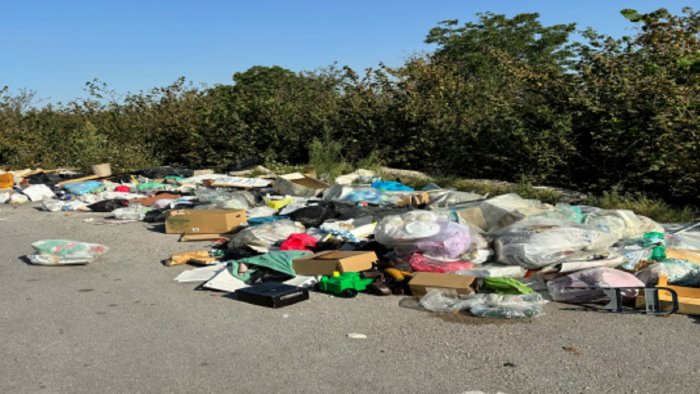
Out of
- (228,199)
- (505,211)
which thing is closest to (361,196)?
(228,199)

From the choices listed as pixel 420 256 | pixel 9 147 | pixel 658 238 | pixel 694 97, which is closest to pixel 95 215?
pixel 420 256

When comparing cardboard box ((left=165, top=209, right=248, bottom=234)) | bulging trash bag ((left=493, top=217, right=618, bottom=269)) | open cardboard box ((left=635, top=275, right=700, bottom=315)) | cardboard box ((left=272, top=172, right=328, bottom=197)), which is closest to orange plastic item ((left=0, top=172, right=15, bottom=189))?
cardboard box ((left=272, top=172, right=328, bottom=197))

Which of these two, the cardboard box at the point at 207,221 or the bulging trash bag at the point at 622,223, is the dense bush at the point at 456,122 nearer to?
the bulging trash bag at the point at 622,223

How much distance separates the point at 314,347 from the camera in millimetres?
3832

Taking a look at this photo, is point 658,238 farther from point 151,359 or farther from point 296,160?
point 296,160

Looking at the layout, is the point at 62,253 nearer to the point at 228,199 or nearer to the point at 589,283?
the point at 228,199

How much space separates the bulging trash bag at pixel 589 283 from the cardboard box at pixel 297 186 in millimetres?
5503

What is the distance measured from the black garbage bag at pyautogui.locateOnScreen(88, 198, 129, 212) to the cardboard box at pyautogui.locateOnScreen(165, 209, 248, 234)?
283 centimetres

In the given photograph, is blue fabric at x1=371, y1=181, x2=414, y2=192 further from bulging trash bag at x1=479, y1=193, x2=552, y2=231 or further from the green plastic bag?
the green plastic bag

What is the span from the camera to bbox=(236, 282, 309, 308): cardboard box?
4.69 m

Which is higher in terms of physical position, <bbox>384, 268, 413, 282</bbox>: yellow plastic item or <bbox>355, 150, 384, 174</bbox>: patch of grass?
<bbox>355, 150, 384, 174</bbox>: patch of grass

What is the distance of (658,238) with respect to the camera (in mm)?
5727

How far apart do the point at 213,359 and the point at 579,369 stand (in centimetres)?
201

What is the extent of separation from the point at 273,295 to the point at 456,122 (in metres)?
7.65
